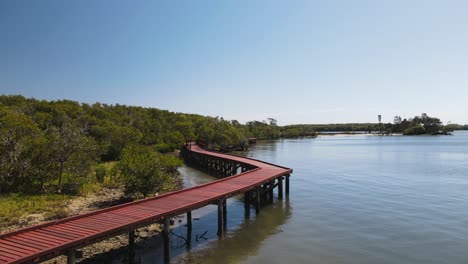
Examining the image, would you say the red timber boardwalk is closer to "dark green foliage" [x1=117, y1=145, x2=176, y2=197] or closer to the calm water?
the calm water

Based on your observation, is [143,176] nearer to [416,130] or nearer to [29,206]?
[29,206]

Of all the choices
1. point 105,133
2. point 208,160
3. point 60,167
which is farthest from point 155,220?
point 105,133

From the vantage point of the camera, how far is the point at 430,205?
921 inches

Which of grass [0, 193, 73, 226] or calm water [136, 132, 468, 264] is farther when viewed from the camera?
grass [0, 193, 73, 226]

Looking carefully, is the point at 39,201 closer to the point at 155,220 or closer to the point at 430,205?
the point at 155,220

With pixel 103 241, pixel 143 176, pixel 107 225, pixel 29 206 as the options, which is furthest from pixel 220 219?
pixel 29 206

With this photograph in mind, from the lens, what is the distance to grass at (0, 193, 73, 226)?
58.6 ft

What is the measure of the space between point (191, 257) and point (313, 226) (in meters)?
7.27

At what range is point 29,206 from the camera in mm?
19703

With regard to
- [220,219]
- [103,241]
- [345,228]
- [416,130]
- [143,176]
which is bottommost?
[345,228]

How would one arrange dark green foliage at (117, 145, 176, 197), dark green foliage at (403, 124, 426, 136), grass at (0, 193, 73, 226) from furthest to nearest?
dark green foliage at (403, 124, 426, 136)
dark green foliage at (117, 145, 176, 197)
grass at (0, 193, 73, 226)

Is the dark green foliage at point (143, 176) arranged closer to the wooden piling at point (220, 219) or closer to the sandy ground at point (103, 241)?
the sandy ground at point (103, 241)

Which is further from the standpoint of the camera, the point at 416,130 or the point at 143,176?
the point at 416,130

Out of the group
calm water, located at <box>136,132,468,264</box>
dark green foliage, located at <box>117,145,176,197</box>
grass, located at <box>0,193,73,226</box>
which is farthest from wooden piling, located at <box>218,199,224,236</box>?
grass, located at <box>0,193,73,226</box>
